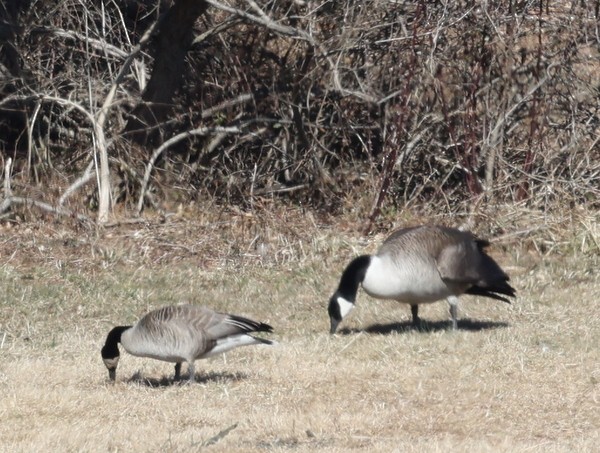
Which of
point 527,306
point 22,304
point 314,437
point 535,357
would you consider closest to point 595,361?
point 535,357

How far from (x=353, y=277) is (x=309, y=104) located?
5.25 meters

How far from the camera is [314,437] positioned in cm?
694

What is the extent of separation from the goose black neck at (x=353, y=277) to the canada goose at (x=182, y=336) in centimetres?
133

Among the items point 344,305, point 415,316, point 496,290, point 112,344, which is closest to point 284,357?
point 344,305

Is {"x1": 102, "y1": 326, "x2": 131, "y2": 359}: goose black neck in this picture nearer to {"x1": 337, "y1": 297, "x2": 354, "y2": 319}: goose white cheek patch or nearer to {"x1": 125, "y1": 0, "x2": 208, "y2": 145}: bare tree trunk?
{"x1": 337, "y1": 297, "x2": 354, "y2": 319}: goose white cheek patch

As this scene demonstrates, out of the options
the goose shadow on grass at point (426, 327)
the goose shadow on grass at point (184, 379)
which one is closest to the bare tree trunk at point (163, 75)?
the goose shadow on grass at point (426, 327)

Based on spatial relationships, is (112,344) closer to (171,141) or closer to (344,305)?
(344,305)

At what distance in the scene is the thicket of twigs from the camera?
1330 centimetres

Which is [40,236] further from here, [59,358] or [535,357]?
[535,357]

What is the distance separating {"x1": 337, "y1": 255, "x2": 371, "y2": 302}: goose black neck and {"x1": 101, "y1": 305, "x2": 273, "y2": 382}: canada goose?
1325 mm

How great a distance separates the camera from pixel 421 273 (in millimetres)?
9289

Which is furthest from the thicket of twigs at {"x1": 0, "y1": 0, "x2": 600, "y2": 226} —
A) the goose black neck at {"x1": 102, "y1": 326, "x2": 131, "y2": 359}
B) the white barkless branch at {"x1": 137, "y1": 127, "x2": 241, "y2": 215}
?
the goose black neck at {"x1": 102, "y1": 326, "x2": 131, "y2": 359}

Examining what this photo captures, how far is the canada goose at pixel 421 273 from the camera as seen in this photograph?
9.26 meters

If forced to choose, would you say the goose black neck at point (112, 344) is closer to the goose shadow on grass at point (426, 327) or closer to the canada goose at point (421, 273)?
the canada goose at point (421, 273)
